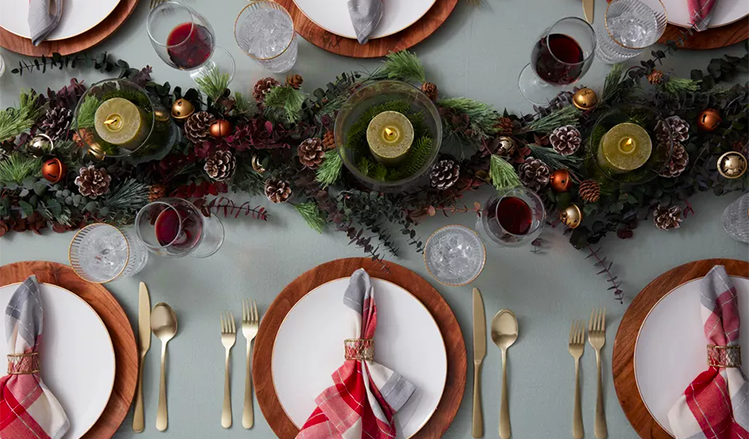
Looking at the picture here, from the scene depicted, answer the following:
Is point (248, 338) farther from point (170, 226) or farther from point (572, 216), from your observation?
point (572, 216)

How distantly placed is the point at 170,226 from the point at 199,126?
0.21 m

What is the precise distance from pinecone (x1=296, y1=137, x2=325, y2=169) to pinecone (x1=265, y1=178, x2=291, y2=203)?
66 millimetres

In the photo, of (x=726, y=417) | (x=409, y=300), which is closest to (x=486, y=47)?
(x=409, y=300)

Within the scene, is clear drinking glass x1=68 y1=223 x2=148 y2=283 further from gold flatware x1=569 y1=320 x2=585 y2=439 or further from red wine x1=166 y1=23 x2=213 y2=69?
gold flatware x1=569 y1=320 x2=585 y2=439

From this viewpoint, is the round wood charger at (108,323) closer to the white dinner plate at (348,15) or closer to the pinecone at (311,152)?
the pinecone at (311,152)

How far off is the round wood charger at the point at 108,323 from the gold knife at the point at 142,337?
1cm

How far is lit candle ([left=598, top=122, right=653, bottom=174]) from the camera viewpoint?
0.93 m

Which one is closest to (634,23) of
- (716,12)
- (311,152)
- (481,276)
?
(716,12)

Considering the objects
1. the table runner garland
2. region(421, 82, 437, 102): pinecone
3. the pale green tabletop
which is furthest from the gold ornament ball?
region(421, 82, 437, 102): pinecone

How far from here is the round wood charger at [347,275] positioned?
1030 mm

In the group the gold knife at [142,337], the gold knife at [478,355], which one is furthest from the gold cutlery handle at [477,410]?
the gold knife at [142,337]

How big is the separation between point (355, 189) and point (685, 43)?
77 cm

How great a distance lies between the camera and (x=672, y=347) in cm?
103

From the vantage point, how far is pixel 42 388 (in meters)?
1.03
